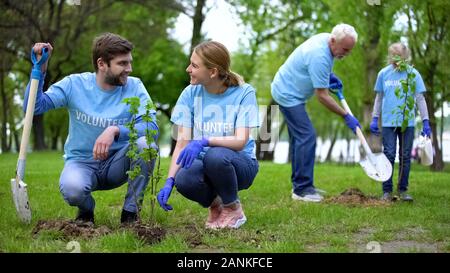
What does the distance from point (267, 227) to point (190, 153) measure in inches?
35.7

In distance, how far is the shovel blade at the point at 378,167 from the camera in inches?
214

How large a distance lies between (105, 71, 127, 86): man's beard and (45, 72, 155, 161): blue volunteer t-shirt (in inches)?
2.7

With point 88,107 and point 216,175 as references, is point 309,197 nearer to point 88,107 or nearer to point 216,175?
point 216,175

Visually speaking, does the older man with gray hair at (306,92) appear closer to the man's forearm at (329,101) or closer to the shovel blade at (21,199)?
the man's forearm at (329,101)

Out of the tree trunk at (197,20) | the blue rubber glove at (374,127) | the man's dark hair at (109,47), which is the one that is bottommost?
the blue rubber glove at (374,127)

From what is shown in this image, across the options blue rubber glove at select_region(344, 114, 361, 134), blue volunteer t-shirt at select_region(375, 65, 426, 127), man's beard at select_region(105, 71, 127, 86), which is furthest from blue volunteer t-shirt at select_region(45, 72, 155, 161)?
blue volunteer t-shirt at select_region(375, 65, 426, 127)

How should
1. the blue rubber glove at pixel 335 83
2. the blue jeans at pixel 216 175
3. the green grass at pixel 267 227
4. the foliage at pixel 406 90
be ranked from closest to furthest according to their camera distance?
the green grass at pixel 267 227, the blue jeans at pixel 216 175, the foliage at pixel 406 90, the blue rubber glove at pixel 335 83

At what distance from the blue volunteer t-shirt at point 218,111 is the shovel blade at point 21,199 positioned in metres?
1.16

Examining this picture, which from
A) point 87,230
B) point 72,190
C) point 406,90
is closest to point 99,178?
point 72,190

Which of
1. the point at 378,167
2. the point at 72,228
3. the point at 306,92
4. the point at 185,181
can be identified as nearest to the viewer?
the point at 72,228

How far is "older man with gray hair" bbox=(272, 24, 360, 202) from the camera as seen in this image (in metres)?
5.46

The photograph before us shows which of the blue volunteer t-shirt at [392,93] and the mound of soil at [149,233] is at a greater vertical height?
the blue volunteer t-shirt at [392,93]

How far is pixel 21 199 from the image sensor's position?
366cm

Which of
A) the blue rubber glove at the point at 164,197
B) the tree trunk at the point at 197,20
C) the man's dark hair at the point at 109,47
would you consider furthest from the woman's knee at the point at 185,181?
the tree trunk at the point at 197,20
